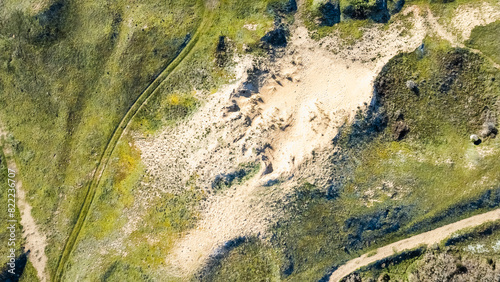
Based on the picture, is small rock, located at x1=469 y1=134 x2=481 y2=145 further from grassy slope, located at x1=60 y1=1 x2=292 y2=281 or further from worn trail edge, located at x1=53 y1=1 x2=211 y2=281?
worn trail edge, located at x1=53 y1=1 x2=211 y2=281

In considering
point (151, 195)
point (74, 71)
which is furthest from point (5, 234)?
point (74, 71)

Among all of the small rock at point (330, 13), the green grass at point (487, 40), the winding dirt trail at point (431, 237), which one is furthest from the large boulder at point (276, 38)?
the green grass at point (487, 40)

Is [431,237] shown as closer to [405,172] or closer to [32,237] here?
[405,172]

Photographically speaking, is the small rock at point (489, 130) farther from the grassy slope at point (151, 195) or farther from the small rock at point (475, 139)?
the grassy slope at point (151, 195)

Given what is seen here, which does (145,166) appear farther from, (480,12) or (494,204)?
(480,12)

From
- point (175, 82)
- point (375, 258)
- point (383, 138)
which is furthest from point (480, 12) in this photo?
point (175, 82)

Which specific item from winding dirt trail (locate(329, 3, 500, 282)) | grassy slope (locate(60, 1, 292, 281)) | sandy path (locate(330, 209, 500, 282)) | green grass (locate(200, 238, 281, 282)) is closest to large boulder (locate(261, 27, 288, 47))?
grassy slope (locate(60, 1, 292, 281))
